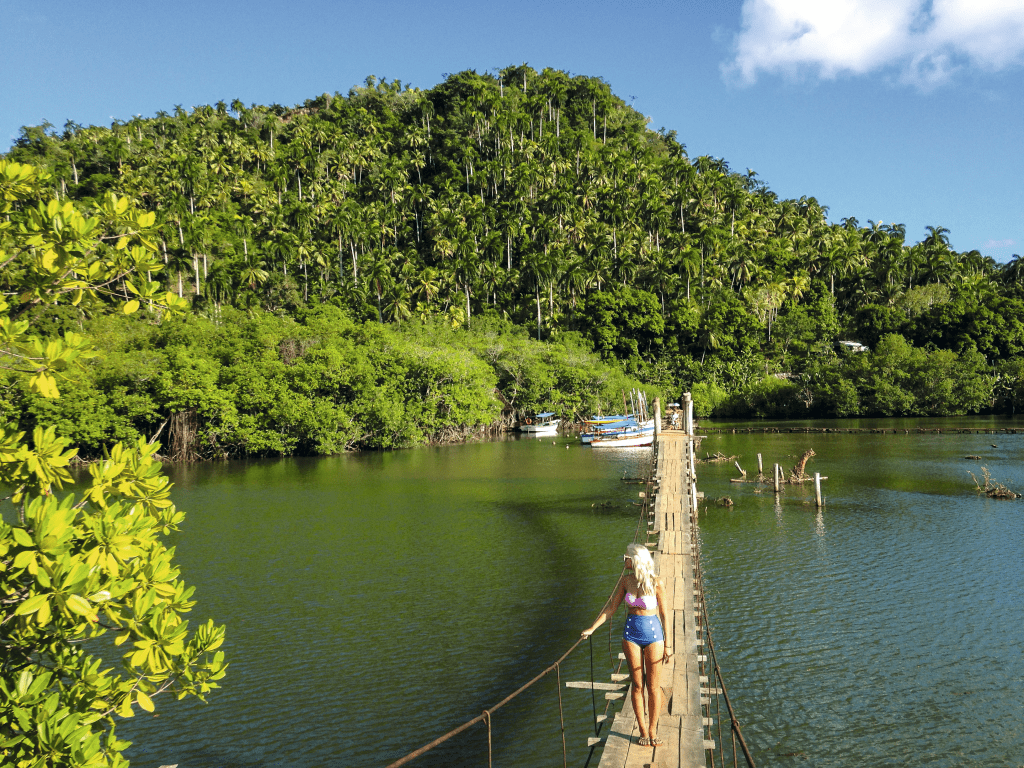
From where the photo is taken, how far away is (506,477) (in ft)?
122

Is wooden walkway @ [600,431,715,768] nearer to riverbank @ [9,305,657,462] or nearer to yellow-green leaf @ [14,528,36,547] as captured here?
yellow-green leaf @ [14,528,36,547]

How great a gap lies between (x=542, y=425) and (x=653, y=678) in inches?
2185

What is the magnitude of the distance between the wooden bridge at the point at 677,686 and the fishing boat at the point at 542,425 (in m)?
42.6

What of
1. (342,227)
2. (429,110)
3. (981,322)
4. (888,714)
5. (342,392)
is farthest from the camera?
(429,110)

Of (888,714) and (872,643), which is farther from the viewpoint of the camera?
(872,643)

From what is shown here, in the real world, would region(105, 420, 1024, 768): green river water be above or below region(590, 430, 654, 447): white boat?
below

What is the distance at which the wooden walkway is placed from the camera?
7.28 metres

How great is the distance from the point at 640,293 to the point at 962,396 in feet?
113

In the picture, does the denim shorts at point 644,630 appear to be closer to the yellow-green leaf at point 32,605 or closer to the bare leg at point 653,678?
the bare leg at point 653,678

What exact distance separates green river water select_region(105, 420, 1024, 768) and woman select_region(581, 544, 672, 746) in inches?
147

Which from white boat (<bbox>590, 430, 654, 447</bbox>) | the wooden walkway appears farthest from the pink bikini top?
white boat (<bbox>590, 430, 654, 447</bbox>)

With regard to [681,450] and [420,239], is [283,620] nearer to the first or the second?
[681,450]

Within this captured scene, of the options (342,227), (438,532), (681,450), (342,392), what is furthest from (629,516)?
(342,227)

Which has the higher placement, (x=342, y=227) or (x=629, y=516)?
(x=342, y=227)
